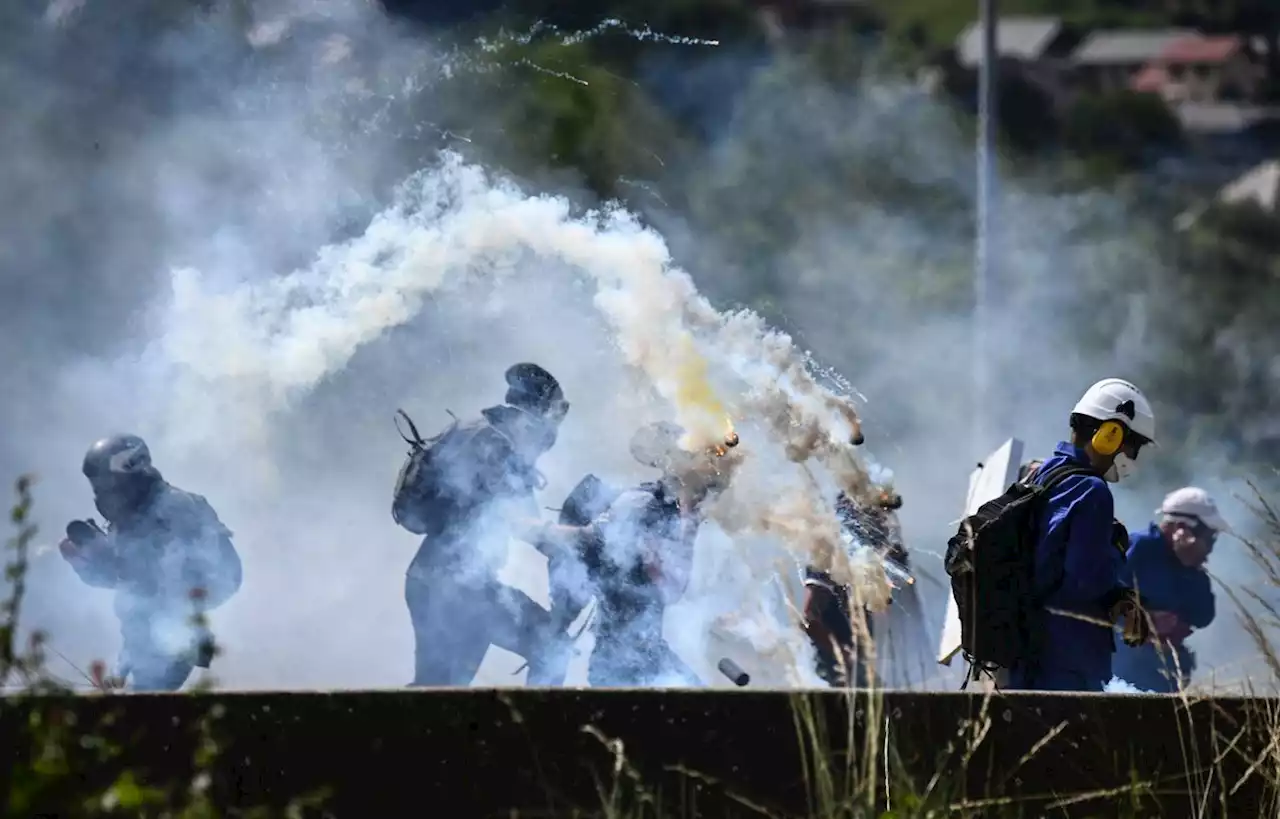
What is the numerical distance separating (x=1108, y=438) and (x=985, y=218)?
1047cm

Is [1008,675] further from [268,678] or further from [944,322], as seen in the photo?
[944,322]

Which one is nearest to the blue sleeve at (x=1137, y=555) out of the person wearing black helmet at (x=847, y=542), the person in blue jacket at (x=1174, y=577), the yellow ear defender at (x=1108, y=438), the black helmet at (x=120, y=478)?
the person in blue jacket at (x=1174, y=577)

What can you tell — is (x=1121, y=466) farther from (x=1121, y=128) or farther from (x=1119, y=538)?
(x=1121, y=128)

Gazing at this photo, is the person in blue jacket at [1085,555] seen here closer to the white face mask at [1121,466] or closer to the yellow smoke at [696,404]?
the white face mask at [1121,466]

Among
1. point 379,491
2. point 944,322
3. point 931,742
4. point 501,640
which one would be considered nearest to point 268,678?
point 379,491

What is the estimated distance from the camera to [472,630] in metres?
8.23

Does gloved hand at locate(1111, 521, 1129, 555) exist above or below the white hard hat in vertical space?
below

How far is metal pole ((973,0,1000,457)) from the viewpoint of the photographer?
51.2ft

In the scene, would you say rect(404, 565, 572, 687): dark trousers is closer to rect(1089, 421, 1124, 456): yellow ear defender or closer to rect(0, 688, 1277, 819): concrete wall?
rect(1089, 421, 1124, 456): yellow ear defender

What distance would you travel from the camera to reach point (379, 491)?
12.3m

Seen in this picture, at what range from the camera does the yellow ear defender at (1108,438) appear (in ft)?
20.4

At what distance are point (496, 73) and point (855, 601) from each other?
9959 mm

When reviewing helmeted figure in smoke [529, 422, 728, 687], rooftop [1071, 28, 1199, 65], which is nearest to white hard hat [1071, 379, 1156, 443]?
helmeted figure in smoke [529, 422, 728, 687]

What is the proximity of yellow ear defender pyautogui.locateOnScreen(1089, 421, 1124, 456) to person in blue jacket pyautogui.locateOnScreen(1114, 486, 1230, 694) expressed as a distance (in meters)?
2.49
